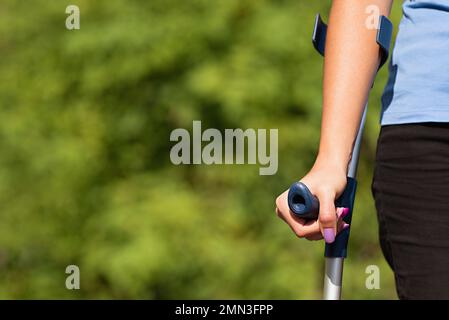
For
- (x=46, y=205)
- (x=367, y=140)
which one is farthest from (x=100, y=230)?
(x=367, y=140)

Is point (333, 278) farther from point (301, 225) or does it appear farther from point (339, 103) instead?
point (339, 103)

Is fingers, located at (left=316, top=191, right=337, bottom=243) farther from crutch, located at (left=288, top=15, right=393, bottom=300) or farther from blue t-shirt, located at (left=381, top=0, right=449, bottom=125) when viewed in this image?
blue t-shirt, located at (left=381, top=0, right=449, bottom=125)

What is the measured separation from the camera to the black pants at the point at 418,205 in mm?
1623

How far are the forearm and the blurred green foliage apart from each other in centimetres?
218

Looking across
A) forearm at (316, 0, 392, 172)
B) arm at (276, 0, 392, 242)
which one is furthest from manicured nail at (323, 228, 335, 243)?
forearm at (316, 0, 392, 172)

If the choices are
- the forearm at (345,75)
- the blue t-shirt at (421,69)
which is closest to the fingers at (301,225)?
the forearm at (345,75)

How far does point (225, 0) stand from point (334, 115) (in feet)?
7.76

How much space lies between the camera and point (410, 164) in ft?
5.44

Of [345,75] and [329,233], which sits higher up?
[345,75]

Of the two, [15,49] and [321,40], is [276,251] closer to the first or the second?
[15,49]

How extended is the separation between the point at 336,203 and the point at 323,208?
75 mm

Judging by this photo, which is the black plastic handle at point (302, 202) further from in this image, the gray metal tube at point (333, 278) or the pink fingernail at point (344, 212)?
the gray metal tube at point (333, 278)

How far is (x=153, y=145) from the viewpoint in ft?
13.3

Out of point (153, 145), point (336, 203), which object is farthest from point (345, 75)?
point (153, 145)
